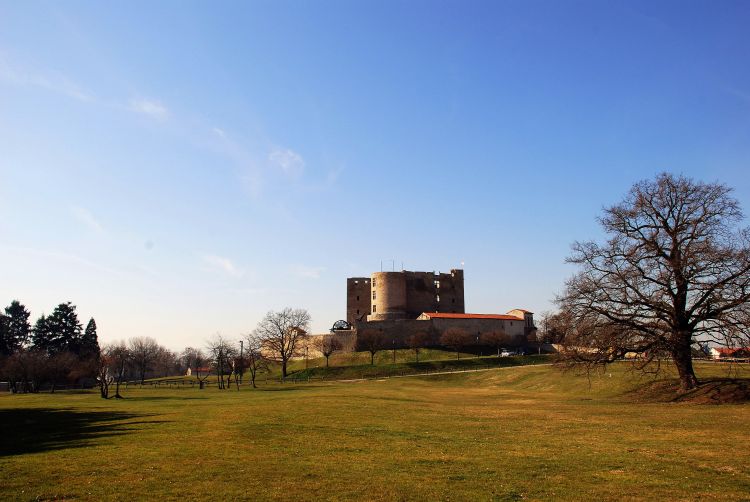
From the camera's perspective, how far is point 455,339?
95.6 m

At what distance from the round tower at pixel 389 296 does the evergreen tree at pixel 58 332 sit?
180 feet

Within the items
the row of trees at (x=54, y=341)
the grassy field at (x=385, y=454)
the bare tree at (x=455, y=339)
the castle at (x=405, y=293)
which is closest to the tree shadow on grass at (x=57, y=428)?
the grassy field at (x=385, y=454)

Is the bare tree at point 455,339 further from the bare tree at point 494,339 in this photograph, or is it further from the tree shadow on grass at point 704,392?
the tree shadow on grass at point 704,392

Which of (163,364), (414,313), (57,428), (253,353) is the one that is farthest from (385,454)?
(163,364)

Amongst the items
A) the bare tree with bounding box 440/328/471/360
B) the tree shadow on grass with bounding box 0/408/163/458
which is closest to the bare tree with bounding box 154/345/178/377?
the bare tree with bounding box 440/328/471/360

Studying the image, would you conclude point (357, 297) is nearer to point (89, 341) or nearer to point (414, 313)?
point (414, 313)

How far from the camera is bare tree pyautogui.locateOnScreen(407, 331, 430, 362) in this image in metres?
96.1

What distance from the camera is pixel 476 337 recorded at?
10181 centimetres

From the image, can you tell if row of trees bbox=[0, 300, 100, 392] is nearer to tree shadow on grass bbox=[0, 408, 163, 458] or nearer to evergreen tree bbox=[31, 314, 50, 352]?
evergreen tree bbox=[31, 314, 50, 352]

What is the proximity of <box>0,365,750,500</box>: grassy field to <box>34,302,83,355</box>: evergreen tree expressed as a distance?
78734mm

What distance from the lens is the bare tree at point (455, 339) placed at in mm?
95625

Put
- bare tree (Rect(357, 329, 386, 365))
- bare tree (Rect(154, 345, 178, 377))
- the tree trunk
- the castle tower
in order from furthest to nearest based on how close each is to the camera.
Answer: bare tree (Rect(154, 345, 178, 377)), the castle tower, bare tree (Rect(357, 329, 386, 365)), the tree trunk

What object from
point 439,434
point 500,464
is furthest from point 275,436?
point 500,464

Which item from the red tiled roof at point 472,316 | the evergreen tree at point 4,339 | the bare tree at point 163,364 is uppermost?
the red tiled roof at point 472,316
